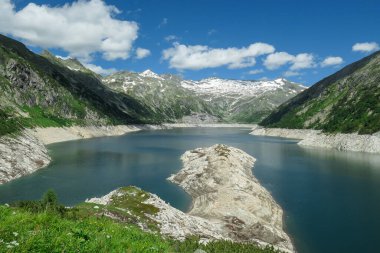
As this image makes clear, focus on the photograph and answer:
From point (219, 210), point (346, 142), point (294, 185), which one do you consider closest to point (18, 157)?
point (219, 210)

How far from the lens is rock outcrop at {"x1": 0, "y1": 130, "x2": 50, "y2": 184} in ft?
244

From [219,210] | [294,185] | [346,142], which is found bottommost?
[294,185]

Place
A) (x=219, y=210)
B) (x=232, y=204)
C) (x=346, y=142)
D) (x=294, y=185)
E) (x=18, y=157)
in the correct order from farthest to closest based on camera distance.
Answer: (x=346, y=142) < (x=18, y=157) < (x=294, y=185) < (x=232, y=204) < (x=219, y=210)

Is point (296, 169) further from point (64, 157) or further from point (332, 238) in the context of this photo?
point (64, 157)

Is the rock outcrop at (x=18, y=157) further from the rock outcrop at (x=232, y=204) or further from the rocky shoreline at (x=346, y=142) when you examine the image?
the rocky shoreline at (x=346, y=142)

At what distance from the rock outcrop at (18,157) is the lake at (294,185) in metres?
2.53

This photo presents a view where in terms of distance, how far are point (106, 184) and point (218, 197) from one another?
86.8ft

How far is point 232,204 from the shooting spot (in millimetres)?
54812

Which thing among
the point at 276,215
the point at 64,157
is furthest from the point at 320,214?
the point at 64,157

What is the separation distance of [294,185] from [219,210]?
96.8ft

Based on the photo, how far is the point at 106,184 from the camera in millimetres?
74250

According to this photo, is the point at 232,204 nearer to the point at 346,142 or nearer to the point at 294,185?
the point at 294,185

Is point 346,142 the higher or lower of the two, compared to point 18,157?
higher

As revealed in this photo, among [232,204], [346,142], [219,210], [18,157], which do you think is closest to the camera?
[219,210]
